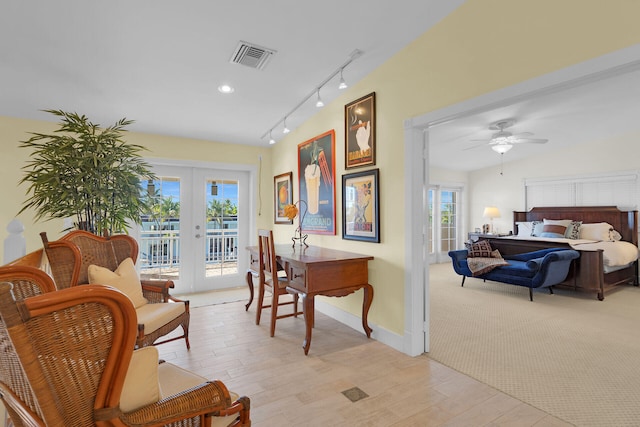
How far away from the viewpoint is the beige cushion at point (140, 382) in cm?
97

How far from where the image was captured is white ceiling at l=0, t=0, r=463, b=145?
7.27ft

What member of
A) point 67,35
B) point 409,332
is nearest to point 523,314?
point 409,332

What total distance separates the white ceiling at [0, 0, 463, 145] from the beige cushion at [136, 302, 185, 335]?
7.03 ft

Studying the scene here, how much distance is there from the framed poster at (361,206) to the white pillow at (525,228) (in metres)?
5.17

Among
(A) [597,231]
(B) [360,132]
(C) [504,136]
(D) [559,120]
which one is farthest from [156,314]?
(A) [597,231]

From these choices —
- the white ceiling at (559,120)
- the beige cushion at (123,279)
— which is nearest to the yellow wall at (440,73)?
the white ceiling at (559,120)

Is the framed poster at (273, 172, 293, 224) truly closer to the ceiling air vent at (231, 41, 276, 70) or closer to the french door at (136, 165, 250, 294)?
the french door at (136, 165, 250, 294)

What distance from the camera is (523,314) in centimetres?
386

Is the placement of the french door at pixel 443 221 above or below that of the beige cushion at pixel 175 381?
above

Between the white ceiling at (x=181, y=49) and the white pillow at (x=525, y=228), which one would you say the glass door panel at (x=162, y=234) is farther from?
the white pillow at (x=525, y=228)

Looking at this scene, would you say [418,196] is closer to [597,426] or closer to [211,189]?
[597,426]

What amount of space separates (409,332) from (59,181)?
9.88ft

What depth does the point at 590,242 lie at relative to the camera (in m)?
5.31

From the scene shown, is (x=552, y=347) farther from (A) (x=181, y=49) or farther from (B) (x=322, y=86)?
(A) (x=181, y=49)
